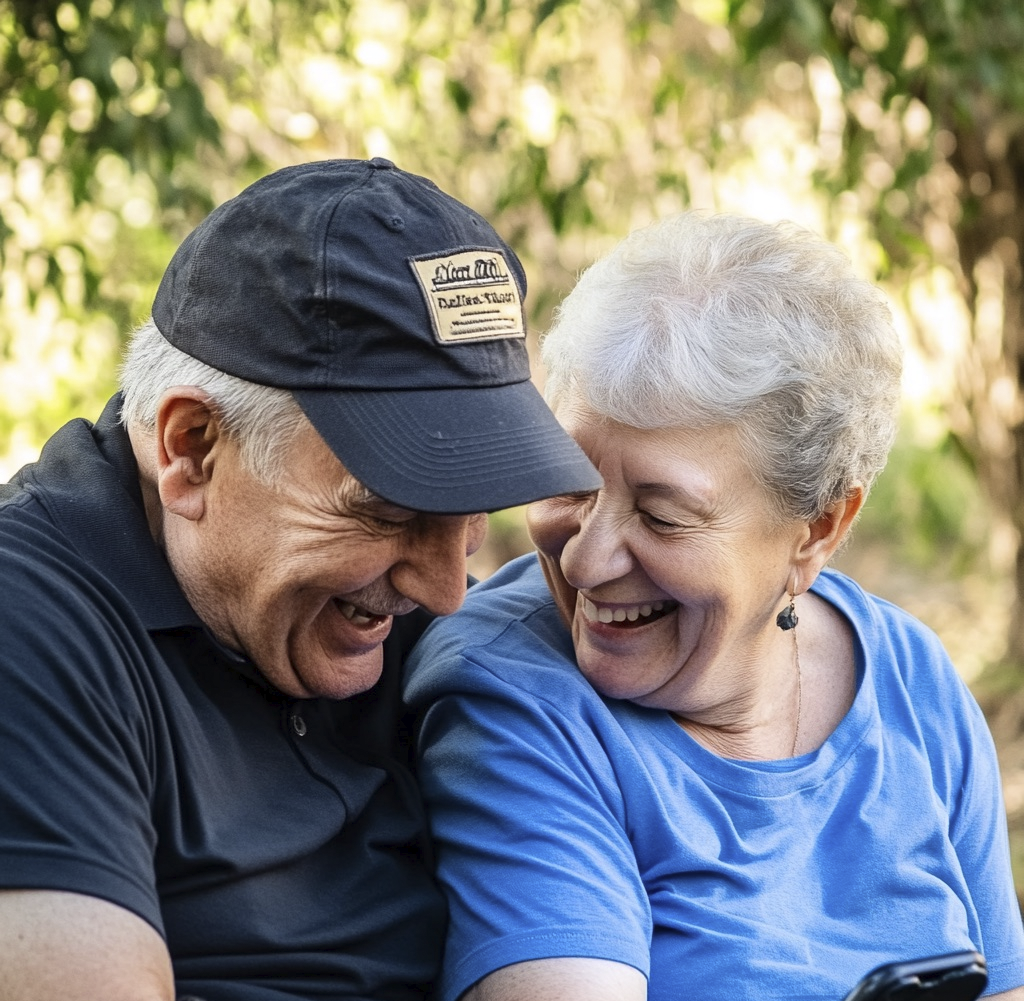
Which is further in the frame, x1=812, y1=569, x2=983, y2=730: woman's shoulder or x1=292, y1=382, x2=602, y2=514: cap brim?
x1=812, y1=569, x2=983, y2=730: woman's shoulder

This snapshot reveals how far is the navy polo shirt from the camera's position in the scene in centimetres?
136

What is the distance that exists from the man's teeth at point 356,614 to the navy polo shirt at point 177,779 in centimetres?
14

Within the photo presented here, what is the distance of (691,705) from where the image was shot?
202cm

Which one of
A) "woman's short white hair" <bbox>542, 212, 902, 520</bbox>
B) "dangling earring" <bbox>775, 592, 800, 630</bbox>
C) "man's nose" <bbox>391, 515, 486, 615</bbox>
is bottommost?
"dangling earring" <bbox>775, 592, 800, 630</bbox>

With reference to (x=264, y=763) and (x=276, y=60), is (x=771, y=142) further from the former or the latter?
(x=264, y=763)

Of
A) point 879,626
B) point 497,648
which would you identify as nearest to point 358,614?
point 497,648

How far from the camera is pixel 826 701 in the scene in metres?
2.18

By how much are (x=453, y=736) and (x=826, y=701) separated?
→ 63 centimetres

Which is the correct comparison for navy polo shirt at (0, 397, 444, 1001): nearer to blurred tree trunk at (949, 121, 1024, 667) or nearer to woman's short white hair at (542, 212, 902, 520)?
woman's short white hair at (542, 212, 902, 520)

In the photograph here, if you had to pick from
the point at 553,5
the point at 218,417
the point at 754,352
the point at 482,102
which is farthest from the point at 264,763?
the point at 482,102

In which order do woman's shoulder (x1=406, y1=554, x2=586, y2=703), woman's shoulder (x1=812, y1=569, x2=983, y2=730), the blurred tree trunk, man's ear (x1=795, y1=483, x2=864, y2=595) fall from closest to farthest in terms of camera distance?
woman's shoulder (x1=406, y1=554, x2=586, y2=703)
man's ear (x1=795, y1=483, x2=864, y2=595)
woman's shoulder (x1=812, y1=569, x2=983, y2=730)
the blurred tree trunk

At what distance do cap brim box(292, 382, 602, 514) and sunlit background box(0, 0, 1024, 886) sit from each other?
2.14 meters

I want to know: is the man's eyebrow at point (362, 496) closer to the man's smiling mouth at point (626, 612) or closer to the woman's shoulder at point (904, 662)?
→ the man's smiling mouth at point (626, 612)

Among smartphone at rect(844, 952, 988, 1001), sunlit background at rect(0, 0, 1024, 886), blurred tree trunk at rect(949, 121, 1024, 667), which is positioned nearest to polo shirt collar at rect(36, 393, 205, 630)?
smartphone at rect(844, 952, 988, 1001)
